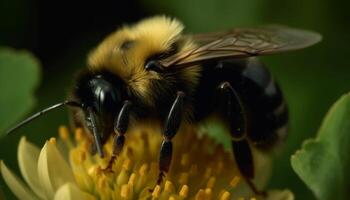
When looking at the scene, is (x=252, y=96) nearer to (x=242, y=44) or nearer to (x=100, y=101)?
(x=242, y=44)

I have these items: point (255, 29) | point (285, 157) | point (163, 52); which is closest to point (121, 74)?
point (163, 52)

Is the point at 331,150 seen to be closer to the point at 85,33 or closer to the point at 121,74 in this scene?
the point at 121,74

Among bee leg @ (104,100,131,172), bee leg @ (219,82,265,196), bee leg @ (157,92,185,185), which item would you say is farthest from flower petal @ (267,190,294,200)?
bee leg @ (104,100,131,172)

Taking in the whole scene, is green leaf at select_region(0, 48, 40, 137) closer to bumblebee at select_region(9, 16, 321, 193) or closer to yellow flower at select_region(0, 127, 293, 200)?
yellow flower at select_region(0, 127, 293, 200)

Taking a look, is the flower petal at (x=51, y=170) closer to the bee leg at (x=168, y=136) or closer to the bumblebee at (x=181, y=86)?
the bumblebee at (x=181, y=86)

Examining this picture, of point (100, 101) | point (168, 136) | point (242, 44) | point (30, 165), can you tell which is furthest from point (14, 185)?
point (242, 44)

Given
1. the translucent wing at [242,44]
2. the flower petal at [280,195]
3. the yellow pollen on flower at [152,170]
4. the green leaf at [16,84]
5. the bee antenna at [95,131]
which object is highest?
the translucent wing at [242,44]

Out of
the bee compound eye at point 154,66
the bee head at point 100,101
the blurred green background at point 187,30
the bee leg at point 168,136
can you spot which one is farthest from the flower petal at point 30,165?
A: the blurred green background at point 187,30
